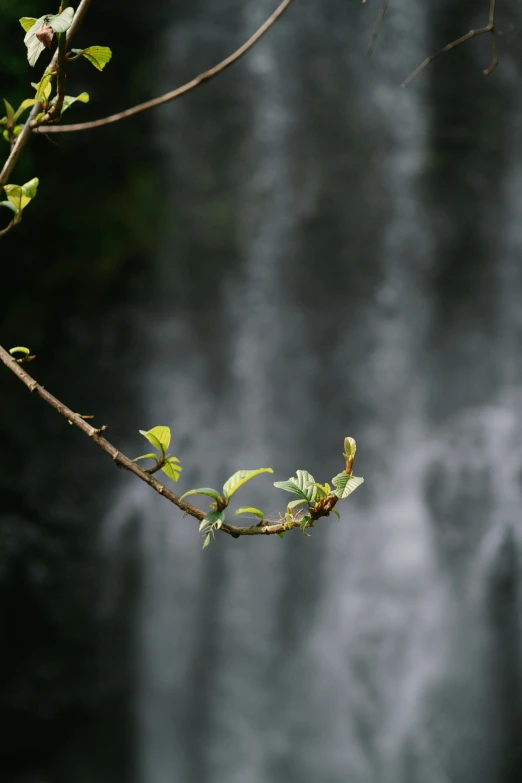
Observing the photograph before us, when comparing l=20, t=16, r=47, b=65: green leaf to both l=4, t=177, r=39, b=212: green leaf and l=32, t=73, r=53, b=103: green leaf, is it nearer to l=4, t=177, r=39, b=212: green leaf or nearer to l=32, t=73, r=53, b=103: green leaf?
l=32, t=73, r=53, b=103: green leaf

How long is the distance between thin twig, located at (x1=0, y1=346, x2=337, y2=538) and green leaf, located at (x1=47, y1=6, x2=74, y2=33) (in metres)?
0.26

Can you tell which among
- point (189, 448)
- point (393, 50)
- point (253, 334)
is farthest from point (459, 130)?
point (189, 448)

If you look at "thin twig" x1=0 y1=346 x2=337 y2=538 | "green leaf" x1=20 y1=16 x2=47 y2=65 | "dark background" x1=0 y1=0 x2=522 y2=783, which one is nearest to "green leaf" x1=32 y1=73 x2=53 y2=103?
"green leaf" x1=20 y1=16 x2=47 y2=65

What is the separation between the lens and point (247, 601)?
3.78m

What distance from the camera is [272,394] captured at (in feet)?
13.0

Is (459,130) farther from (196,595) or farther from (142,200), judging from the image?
(196,595)

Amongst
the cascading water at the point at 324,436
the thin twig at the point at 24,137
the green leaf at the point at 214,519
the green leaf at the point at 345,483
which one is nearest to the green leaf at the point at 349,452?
the green leaf at the point at 345,483

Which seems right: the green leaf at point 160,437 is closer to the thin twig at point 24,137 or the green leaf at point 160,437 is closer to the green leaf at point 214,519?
the green leaf at point 214,519

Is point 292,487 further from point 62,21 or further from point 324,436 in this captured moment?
point 324,436

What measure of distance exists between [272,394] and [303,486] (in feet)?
10.5

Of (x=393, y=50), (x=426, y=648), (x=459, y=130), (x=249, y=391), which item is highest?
(x=393, y=50)

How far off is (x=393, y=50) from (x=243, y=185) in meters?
1.02

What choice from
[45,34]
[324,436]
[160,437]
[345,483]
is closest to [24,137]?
[45,34]

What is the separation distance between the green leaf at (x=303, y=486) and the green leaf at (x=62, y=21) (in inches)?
16.2
